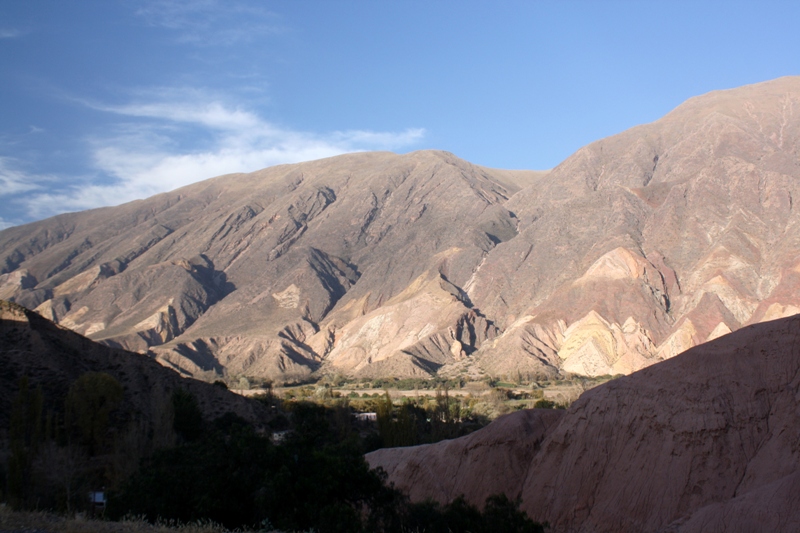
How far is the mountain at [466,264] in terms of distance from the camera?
265ft

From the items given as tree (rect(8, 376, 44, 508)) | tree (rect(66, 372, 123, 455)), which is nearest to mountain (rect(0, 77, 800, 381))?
tree (rect(66, 372, 123, 455))

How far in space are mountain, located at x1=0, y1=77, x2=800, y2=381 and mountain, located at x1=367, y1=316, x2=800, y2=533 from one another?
56.2 meters

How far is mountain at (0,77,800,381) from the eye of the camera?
80750 millimetres

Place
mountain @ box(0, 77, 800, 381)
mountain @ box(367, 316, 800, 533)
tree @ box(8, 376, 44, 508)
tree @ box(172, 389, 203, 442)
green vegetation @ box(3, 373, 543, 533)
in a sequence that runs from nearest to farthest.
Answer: mountain @ box(367, 316, 800, 533) < green vegetation @ box(3, 373, 543, 533) < tree @ box(8, 376, 44, 508) < tree @ box(172, 389, 203, 442) < mountain @ box(0, 77, 800, 381)

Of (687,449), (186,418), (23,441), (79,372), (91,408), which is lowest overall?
(687,449)

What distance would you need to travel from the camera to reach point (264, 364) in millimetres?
92625

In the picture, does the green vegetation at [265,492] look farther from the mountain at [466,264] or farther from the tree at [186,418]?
the mountain at [466,264]

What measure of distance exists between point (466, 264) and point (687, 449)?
310 ft

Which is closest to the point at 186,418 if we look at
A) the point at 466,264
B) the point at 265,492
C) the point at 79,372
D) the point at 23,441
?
the point at 79,372

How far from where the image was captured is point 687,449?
1692 centimetres

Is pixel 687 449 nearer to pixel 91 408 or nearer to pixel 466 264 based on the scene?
pixel 91 408

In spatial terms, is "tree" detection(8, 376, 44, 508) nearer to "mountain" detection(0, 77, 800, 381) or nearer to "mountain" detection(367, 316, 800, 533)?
"mountain" detection(367, 316, 800, 533)

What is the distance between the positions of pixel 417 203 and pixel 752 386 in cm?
12583

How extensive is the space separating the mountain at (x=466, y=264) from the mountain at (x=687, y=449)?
56.2 m
